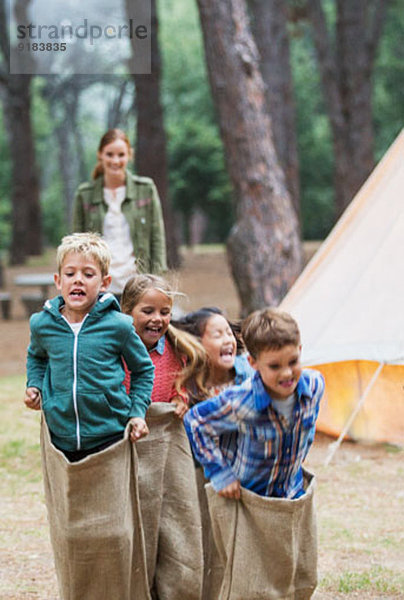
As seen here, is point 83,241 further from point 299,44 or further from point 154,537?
point 299,44

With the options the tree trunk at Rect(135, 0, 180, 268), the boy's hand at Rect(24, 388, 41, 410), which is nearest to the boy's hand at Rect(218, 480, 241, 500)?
the boy's hand at Rect(24, 388, 41, 410)

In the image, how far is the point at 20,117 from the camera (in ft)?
68.0

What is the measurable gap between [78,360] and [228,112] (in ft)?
23.2

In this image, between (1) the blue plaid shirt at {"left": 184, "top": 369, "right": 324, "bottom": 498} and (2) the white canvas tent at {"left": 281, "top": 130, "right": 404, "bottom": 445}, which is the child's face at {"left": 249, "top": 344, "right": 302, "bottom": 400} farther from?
(2) the white canvas tent at {"left": 281, "top": 130, "right": 404, "bottom": 445}

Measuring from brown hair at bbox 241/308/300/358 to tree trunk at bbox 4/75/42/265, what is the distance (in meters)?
18.3

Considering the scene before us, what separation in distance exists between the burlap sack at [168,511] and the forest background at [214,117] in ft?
21.9

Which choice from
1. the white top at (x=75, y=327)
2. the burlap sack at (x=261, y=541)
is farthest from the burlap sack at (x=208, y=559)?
the white top at (x=75, y=327)

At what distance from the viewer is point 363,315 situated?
6.21m

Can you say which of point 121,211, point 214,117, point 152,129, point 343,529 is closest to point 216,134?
point 214,117

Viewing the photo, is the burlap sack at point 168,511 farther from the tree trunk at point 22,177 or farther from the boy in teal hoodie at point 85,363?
the tree trunk at point 22,177

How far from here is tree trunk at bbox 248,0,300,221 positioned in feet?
52.0

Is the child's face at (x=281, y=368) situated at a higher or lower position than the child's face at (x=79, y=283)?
lower

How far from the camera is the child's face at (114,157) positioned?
6.01 m

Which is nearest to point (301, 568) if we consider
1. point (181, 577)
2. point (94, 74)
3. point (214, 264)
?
point (181, 577)
